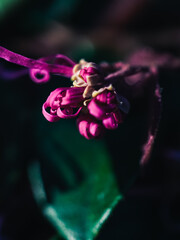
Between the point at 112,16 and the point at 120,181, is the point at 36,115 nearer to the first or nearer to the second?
the point at 120,181

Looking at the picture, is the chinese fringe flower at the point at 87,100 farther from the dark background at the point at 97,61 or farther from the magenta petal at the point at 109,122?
the dark background at the point at 97,61

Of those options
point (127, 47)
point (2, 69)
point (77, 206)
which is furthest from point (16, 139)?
point (127, 47)

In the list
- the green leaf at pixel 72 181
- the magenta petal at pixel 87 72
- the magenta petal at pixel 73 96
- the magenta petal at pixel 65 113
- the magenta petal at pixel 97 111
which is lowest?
the green leaf at pixel 72 181

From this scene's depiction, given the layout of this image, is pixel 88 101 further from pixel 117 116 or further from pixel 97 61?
pixel 97 61

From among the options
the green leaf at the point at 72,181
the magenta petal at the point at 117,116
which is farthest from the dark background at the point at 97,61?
the magenta petal at the point at 117,116

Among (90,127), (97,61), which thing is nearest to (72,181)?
(90,127)

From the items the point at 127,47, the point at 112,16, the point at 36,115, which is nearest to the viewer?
the point at 36,115
